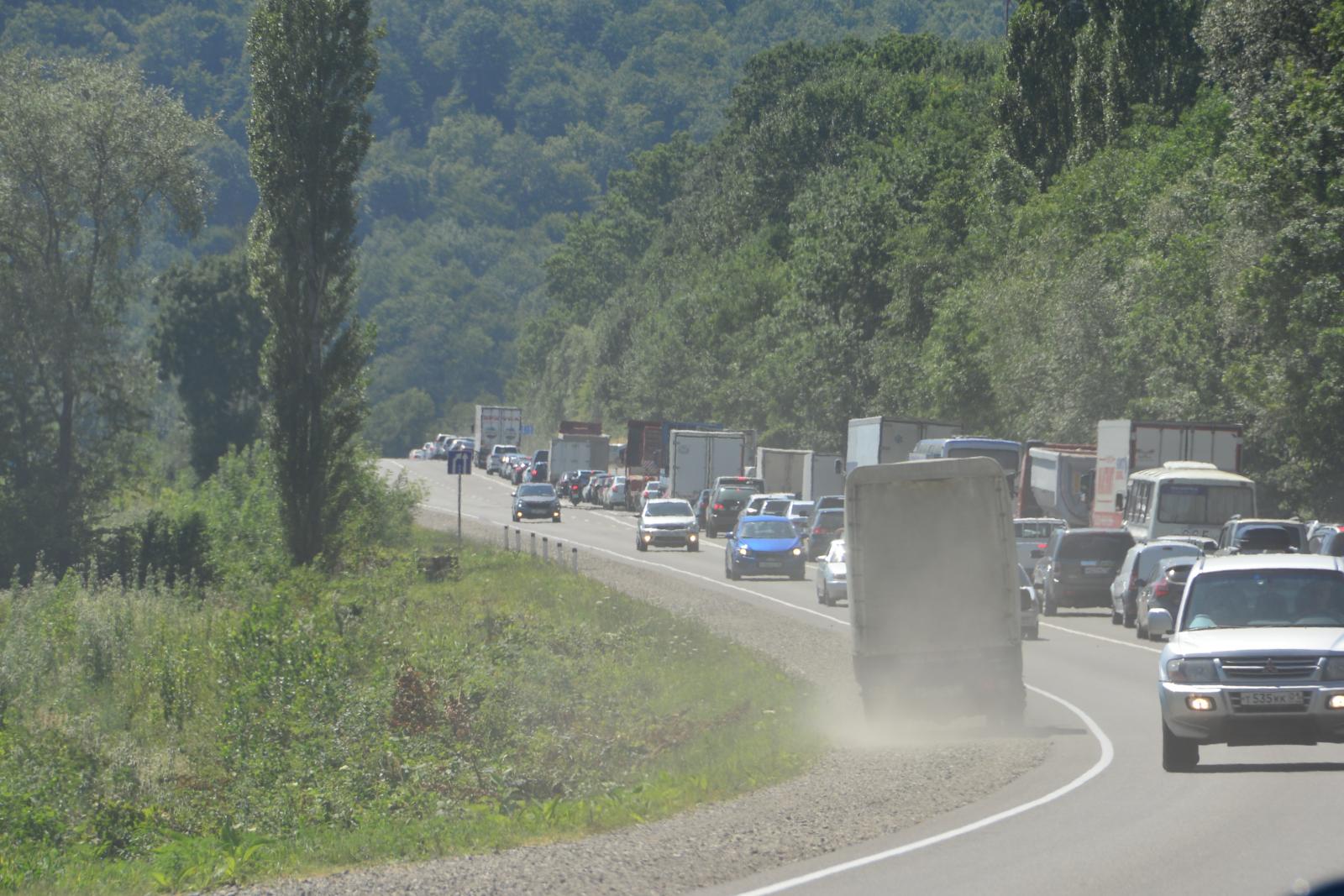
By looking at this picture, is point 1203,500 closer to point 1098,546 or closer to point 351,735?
point 1098,546

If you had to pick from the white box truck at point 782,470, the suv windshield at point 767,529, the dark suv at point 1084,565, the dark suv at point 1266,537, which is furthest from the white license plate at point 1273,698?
the white box truck at point 782,470

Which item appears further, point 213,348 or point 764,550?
point 213,348

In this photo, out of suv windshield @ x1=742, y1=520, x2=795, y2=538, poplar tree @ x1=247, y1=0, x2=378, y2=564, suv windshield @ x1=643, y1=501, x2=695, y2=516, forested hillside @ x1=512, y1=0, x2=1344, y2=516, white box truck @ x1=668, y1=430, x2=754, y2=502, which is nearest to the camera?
forested hillside @ x1=512, y1=0, x2=1344, y2=516

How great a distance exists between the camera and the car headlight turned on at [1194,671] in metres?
13.7

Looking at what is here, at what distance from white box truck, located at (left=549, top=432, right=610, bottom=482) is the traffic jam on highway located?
20.4 m

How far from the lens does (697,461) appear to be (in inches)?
2921

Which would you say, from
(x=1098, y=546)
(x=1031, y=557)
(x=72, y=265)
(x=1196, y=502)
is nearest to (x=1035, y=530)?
(x=1031, y=557)

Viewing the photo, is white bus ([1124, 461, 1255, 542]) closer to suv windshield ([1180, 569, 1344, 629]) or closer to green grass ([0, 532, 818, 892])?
green grass ([0, 532, 818, 892])

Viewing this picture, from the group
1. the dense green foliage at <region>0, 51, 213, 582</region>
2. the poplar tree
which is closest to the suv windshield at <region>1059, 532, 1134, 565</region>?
the poplar tree

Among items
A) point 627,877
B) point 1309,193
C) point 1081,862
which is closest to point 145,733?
point 627,877

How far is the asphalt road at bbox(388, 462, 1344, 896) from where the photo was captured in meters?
→ 10.4

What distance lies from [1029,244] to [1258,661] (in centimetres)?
4967

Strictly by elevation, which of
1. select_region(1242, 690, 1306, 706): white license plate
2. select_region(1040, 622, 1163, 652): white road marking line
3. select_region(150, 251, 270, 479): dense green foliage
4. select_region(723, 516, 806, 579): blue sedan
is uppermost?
select_region(150, 251, 270, 479): dense green foliage

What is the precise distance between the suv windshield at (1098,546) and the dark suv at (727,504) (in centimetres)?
3025
